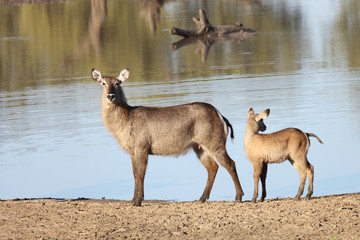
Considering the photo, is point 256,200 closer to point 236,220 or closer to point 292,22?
point 236,220

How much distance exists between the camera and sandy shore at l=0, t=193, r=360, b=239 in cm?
837

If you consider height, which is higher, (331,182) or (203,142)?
(203,142)

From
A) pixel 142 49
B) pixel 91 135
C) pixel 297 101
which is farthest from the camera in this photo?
pixel 142 49

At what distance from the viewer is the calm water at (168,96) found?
1244 centimetres

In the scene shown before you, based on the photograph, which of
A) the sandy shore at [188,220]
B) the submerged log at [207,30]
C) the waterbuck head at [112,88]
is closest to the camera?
the sandy shore at [188,220]

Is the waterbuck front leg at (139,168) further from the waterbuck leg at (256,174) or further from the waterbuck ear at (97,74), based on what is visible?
the waterbuck leg at (256,174)

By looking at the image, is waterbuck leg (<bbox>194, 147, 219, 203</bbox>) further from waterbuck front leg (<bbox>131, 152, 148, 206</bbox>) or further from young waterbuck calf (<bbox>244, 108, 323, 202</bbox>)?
waterbuck front leg (<bbox>131, 152, 148, 206</bbox>)

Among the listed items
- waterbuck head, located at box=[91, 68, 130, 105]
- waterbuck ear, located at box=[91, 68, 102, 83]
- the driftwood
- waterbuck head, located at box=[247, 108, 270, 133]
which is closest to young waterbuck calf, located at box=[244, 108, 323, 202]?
waterbuck head, located at box=[247, 108, 270, 133]

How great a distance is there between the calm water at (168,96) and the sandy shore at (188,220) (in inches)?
62.9

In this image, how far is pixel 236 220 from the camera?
28.8 ft

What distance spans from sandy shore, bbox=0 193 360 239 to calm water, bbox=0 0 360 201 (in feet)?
5.24

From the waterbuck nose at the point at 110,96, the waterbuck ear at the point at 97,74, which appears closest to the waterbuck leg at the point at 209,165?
the waterbuck nose at the point at 110,96

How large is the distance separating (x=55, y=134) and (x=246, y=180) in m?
5.72

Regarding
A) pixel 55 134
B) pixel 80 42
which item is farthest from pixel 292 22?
pixel 55 134
